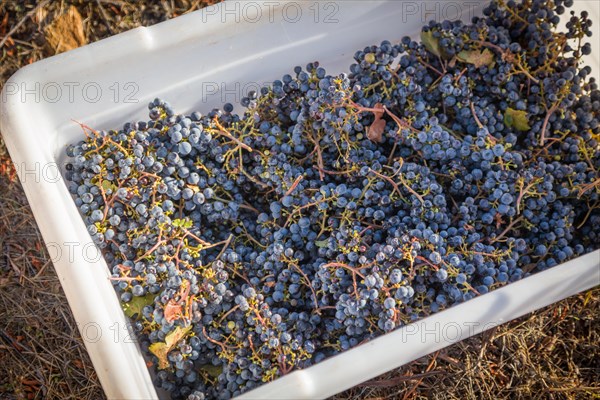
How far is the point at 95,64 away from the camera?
1.59 m

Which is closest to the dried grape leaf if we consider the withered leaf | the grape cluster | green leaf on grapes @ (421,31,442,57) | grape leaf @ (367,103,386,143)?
the grape cluster

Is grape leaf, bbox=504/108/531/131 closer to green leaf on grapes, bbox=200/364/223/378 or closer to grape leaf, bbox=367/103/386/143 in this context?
grape leaf, bbox=367/103/386/143

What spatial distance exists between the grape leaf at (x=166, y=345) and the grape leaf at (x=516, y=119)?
1.04m

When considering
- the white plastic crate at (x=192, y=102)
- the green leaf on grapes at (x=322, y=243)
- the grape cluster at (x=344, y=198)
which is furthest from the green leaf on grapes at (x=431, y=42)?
the green leaf on grapes at (x=322, y=243)

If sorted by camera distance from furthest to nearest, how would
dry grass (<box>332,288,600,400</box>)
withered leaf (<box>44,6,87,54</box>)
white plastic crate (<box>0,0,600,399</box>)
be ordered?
withered leaf (<box>44,6,87,54</box>)
dry grass (<box>332,288,600,400</box>)
white plastic crate (<box>0,0,600,399</box>)

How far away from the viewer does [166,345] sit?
4.56 feet

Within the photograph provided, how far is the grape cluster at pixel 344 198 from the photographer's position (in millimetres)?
1413

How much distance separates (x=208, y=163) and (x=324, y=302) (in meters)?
0.49

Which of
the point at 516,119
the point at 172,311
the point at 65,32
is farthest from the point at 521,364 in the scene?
the point at 65,32

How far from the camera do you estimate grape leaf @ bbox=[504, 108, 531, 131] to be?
63.0 inches

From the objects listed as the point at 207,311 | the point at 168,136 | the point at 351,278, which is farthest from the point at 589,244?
the point at 168,136

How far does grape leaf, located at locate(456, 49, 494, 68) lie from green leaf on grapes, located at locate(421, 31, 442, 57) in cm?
6

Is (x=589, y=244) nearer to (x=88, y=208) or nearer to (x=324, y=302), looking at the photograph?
(x=324, y=302)

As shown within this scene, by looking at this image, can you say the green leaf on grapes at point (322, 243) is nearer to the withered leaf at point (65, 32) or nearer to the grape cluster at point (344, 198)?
the grape cluster at point (344, 198)
